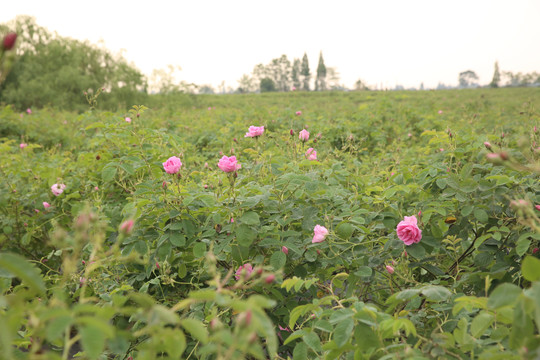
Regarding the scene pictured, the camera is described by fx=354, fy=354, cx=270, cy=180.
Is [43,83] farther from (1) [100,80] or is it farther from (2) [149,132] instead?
(2) [149,132]

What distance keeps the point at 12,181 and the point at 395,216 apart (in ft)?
9.38

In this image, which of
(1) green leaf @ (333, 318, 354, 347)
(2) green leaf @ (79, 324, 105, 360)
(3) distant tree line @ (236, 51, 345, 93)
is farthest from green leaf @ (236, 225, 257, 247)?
(3) distant tree line @ (236, 51, 345, 93)

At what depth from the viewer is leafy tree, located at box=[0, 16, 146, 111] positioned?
45.5ft

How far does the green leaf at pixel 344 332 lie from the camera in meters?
0.88

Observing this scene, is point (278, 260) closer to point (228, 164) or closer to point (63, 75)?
point (228, 164)

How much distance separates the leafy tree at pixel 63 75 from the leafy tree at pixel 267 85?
151 ft

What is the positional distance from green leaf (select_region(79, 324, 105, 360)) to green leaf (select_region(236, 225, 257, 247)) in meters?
0.91

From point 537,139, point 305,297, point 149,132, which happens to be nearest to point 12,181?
point 149,132

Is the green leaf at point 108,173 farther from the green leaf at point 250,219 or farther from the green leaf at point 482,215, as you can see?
the green leaf at point 482,215

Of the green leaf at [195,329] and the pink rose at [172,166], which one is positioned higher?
the pink rose at [172,166]

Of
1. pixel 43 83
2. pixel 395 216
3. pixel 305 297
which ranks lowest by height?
pixel 305 297

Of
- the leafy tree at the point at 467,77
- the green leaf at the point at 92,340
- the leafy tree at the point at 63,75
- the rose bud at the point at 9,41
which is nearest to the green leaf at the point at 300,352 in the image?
the green leaf at the point at 92,340

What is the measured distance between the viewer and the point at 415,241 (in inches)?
55.1

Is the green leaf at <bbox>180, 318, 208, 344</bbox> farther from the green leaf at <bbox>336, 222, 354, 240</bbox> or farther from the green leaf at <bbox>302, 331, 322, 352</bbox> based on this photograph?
the green leaf at <bbox>336, 222, 354, 240</bbox>
